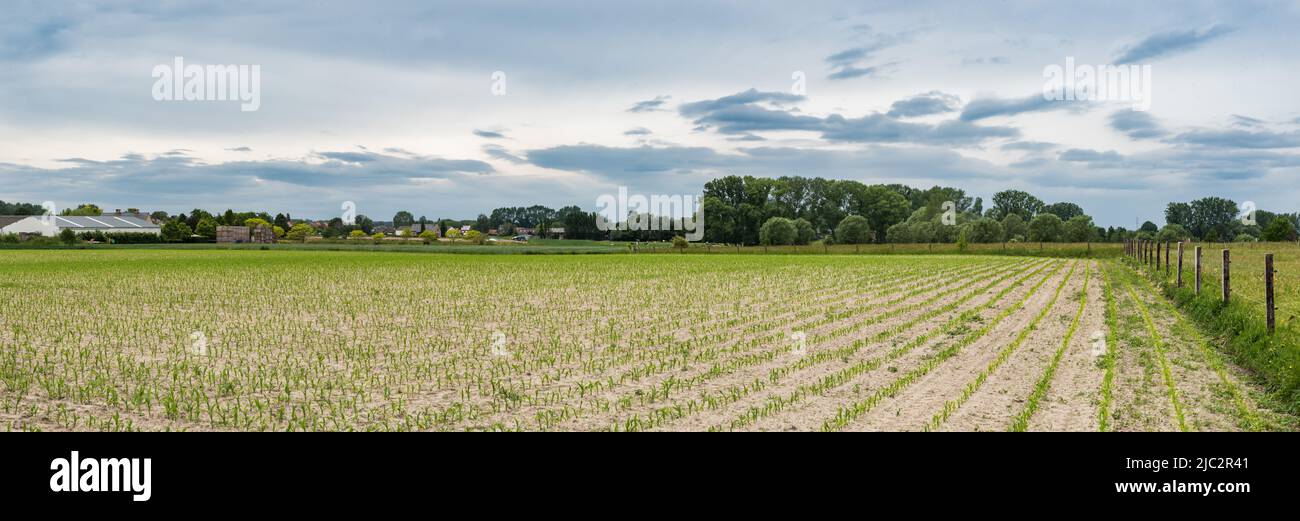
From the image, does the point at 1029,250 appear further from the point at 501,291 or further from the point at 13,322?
the point at 13,322

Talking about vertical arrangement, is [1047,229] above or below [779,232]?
above

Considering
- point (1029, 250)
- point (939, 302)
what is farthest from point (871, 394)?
point (1029, 250)

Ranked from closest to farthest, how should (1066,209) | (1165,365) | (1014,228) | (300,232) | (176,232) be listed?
(1165,365) → (1014,228) → (176,232) → (300,232) → (1066,209)

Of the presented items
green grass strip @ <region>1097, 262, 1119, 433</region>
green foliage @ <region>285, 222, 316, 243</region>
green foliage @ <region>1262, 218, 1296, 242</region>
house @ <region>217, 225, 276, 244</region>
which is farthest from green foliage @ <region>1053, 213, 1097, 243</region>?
green foliage @ <region>285, 222, 316, 243</region>

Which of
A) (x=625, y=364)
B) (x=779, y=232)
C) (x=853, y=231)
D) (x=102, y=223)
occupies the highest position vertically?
(x=102, y=223)

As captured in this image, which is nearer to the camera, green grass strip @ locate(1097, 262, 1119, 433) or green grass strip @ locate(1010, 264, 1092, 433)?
green grass strip @ locate(1010, 264, 1092, 433)

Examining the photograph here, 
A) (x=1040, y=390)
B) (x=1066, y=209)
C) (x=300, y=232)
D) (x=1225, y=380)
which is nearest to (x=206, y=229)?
(x=300, y=232)

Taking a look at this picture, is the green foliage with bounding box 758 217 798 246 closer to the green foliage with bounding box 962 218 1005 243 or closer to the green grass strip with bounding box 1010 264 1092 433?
the green foliage with bounding box 962 218 1005 243

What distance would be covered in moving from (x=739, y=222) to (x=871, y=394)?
129 meters

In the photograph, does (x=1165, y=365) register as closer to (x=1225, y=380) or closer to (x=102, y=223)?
(x=1225, y=380)

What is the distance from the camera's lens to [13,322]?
2097 cm

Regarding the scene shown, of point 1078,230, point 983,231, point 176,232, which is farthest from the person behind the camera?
point 176,232

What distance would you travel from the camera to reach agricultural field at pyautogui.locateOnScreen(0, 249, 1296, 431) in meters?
9.79

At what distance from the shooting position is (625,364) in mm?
13711
